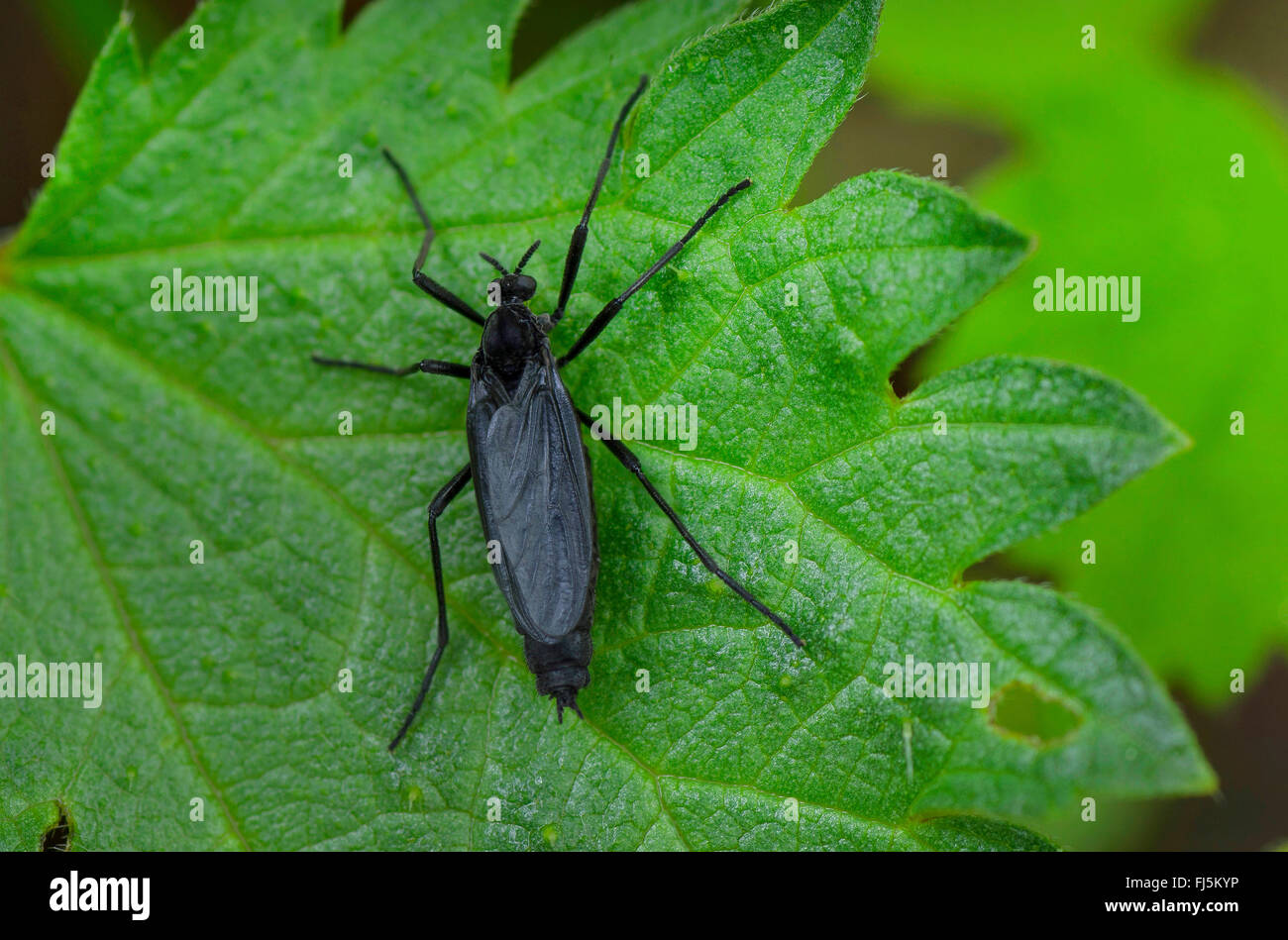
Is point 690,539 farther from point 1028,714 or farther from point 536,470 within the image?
point 1028,714

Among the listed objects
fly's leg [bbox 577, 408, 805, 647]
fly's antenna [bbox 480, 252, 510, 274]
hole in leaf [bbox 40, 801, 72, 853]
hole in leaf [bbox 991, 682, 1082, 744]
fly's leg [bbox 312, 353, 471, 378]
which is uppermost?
fly's antenna [bbox 480, 252, 510, 274]

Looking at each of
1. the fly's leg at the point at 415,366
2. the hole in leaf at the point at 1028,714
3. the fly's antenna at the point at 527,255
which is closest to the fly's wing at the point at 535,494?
the fly's leg at the point at 415,366

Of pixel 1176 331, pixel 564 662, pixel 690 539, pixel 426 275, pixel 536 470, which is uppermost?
pixel 426 275

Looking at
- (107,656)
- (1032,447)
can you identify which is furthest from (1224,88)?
(107,656)

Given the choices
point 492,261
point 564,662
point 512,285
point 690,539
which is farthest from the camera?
point 492,261

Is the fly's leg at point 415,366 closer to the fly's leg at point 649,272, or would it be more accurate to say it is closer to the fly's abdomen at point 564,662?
the fly's leg at point 649,272

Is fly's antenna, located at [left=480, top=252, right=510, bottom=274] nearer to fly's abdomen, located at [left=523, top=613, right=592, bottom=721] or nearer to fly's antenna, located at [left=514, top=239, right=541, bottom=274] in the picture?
fly's antenna, located at [left=514, top=239, right=541, bottom=274]

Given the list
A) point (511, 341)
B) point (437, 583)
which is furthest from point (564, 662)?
point (511, 341)

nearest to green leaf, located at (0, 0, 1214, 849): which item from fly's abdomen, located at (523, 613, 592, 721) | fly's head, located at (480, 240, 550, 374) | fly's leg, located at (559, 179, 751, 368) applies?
fly's leg, located at (559, 179, 751, 368)
